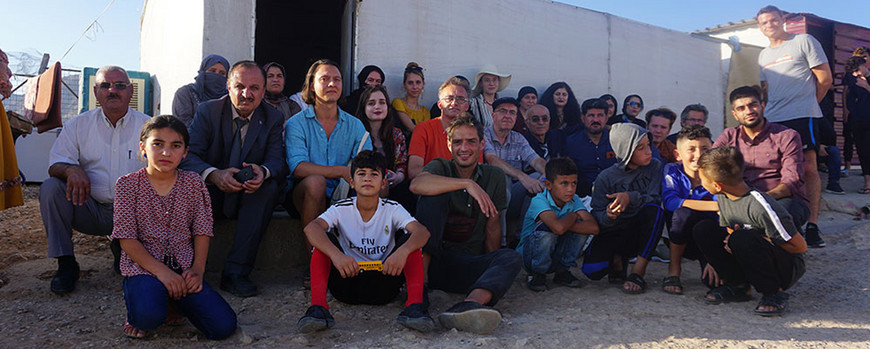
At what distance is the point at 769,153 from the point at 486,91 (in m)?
2.98

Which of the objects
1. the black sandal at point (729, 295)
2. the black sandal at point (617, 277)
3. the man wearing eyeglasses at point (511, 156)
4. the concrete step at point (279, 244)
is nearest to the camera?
the black sandal at point (729, 295)

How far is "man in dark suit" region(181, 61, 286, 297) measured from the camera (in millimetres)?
3145

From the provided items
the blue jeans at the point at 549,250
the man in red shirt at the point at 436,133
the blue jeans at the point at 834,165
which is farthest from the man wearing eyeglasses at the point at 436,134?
the blue jeans at the point at 834,165

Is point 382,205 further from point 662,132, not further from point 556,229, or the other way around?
point 662,132

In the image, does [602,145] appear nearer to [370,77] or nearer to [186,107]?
[370,77]

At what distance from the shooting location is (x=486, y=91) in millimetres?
5914

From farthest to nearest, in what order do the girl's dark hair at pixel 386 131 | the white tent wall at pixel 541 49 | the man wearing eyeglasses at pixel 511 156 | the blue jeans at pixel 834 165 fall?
the blue jeans at pixel 834 165 < the white tent wall at pixel 541 49 < the man wearing eyeglasses at pixel 511 156 < the girl's dark hair at pixel 386 131

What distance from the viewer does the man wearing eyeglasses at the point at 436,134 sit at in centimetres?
386

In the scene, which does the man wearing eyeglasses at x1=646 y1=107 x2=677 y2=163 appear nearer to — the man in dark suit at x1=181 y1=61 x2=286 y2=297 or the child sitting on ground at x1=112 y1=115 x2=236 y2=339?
the man in dark suit at x1=181 y1=61 x2=286 y2=297

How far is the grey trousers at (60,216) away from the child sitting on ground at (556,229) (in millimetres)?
2647

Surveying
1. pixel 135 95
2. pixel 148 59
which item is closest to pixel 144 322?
pixel 135 95

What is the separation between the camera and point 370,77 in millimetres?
4957

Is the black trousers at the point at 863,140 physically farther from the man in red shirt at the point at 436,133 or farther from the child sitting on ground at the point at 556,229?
the man in red shirt at the point at 436,133

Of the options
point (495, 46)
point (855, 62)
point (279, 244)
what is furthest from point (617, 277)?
point (855, 62)
